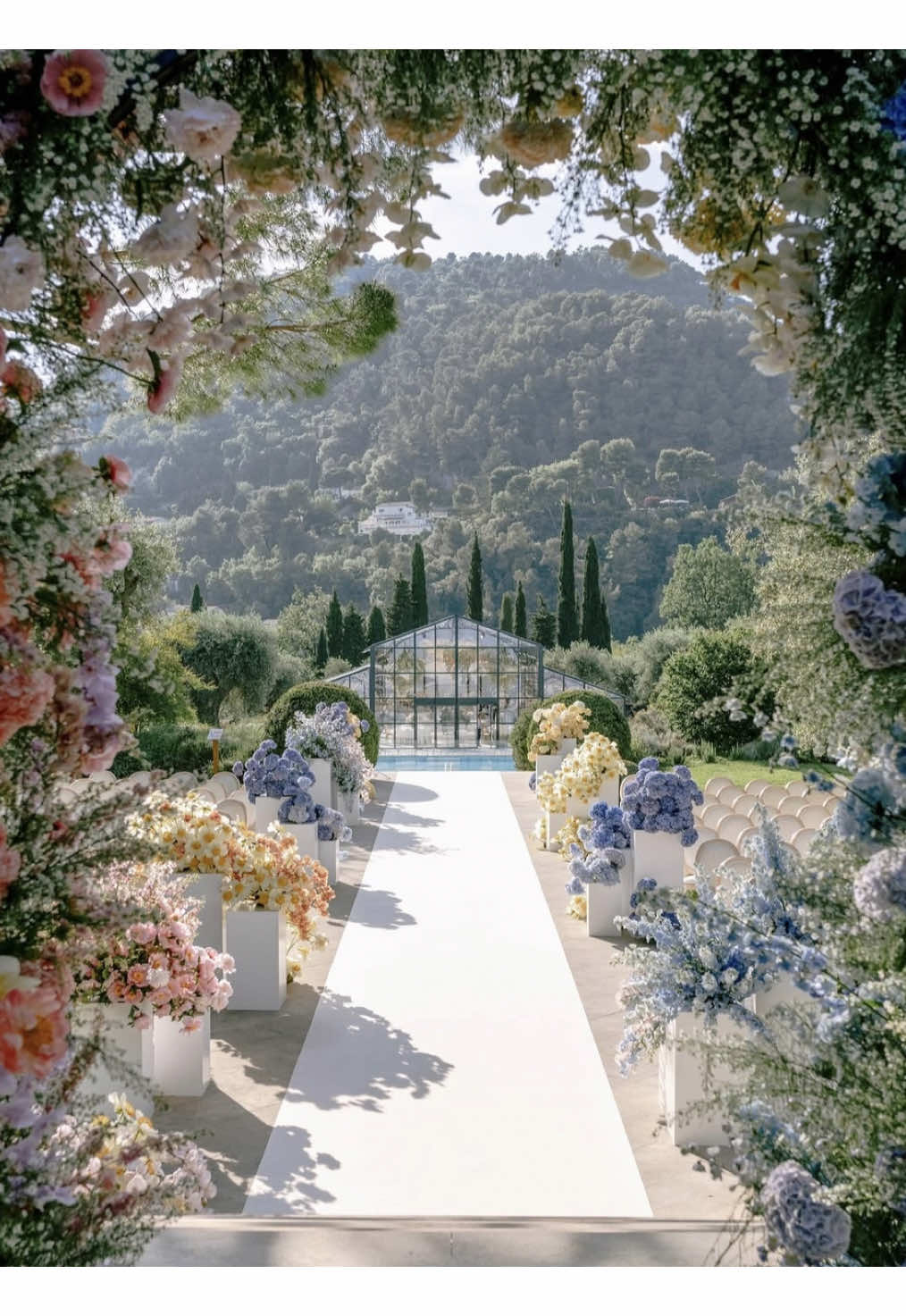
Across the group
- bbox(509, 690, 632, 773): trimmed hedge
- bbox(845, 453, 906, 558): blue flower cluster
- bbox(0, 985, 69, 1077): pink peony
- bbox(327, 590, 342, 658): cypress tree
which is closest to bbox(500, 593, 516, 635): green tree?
bbox(327, 590, 342, 658): cypress tree

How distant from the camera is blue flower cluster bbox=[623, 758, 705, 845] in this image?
217 inches

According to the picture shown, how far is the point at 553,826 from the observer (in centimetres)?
792

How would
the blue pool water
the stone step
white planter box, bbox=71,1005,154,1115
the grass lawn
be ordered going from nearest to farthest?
the stone step → white planter box, bbox=71,1005,154,1115 → the grass lawn → the blue pool water

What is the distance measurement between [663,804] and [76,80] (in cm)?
452

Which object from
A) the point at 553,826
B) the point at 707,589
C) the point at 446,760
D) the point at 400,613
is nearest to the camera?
the point at 553,826

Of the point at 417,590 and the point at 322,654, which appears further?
the point at 417,590

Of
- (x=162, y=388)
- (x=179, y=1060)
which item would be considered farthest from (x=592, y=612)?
(x=162, y=388)

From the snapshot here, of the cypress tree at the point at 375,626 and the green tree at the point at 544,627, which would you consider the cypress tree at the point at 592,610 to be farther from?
the cypress tree at the point at 375,626

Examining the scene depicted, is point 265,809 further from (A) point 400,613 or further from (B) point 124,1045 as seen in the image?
(A) point 400,613

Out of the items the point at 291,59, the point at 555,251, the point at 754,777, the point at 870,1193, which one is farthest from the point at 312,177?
the point at 754,777

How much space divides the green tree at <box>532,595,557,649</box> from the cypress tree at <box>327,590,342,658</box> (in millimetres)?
4989

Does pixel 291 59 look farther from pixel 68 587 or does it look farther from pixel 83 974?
pixel 83 974

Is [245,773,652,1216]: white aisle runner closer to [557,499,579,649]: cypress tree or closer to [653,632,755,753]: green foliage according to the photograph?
[653,632,755,753]: green foliage

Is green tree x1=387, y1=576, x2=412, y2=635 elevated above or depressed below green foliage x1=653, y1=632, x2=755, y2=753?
above
